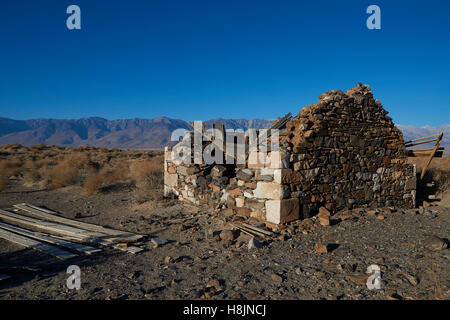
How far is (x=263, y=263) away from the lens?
155 inches

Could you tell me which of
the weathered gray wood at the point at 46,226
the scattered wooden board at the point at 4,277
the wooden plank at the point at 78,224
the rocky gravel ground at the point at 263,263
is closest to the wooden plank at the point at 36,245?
the rocky gravel ground at the point at 263,263

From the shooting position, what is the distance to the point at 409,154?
7.76 meters

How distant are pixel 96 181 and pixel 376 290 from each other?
9748 millimetres

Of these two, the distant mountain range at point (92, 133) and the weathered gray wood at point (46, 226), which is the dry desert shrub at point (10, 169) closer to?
the weathered gray wood at point (46, 226)

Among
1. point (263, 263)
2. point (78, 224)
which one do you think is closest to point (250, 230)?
point (263, 263)

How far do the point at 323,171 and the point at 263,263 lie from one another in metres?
2.72

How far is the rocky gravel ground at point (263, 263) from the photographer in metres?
3.16

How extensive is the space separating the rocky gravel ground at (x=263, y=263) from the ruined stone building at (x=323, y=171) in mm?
444

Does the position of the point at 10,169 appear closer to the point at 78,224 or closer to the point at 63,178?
the point at 63,178

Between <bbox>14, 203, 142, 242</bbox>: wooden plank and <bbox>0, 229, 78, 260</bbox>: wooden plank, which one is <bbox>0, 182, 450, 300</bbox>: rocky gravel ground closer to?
<bbox>0, 229, 78, 260</bbox>: wooden plank

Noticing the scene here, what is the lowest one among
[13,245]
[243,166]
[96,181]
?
[13,245]

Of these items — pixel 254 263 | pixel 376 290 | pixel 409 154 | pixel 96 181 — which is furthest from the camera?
pixel 96 181
